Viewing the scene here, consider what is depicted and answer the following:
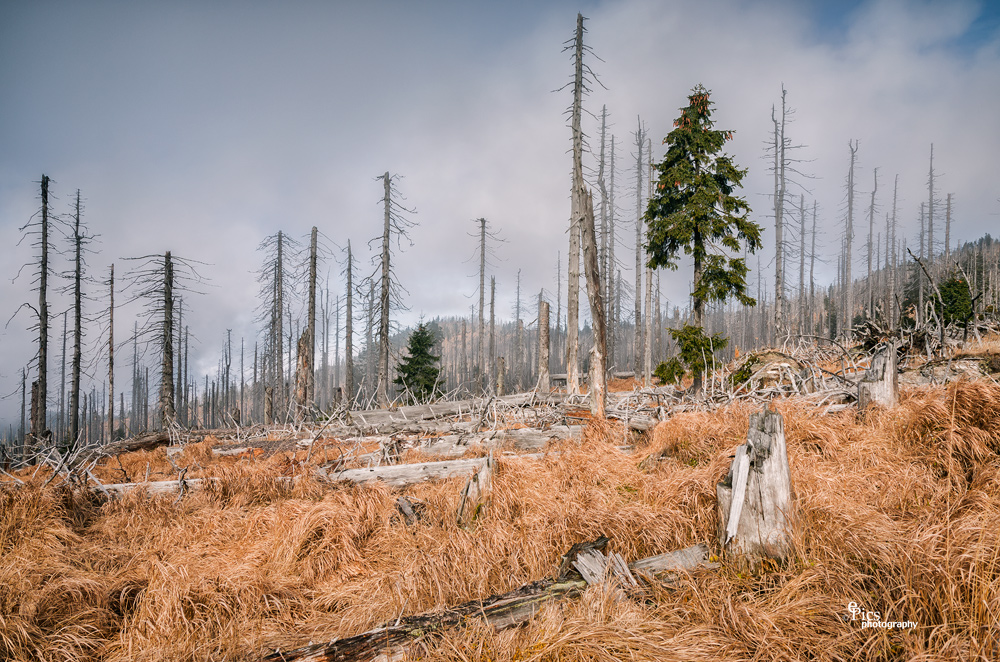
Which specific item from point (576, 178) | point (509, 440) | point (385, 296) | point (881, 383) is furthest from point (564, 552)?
point (385, 296)

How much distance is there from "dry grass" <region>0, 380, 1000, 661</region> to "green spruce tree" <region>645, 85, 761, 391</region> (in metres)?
9.34

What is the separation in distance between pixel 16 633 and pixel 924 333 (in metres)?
10.9

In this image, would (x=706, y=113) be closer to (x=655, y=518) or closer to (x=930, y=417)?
(x=930, y=417)

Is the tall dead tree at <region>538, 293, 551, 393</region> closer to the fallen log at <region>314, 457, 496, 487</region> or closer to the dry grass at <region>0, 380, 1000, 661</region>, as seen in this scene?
the fallen log at <region>314, 457, 496, 487</region>

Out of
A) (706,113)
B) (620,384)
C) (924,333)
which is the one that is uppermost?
(706,113)

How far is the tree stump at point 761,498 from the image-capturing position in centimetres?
259

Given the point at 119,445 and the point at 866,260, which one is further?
the point at 866,260

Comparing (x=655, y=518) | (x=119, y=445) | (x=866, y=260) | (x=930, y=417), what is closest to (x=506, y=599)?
(x=655, y=518)

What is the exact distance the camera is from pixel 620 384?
24.9 m

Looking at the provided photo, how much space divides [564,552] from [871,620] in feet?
5.82

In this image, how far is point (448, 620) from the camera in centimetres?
222

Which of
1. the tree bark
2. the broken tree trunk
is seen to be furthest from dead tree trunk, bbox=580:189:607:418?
the broken tree trunk

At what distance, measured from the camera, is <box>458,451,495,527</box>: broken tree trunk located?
4.14 meters

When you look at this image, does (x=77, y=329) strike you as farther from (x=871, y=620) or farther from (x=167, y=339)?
(x=871, y=620)
